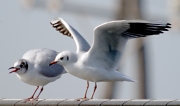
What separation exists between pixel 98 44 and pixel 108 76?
0.98ft

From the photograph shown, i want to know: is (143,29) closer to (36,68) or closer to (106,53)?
(106,53)

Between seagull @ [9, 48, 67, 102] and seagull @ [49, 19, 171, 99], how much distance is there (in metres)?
0.66

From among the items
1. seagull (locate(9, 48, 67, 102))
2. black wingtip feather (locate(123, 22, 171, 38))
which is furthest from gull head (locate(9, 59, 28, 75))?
black wingtip feather (locate(123, 22, 171, 38))

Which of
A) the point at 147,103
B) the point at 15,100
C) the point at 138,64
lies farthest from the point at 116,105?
the point at 138,64

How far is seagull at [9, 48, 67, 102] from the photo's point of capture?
7.86 m

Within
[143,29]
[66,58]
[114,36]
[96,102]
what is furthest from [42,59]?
[96,102]

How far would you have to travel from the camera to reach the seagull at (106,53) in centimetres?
708

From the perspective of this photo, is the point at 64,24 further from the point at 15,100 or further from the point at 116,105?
the point at 116,105

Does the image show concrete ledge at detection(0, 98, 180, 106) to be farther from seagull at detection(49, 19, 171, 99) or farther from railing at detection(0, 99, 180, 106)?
seagull at detection(49, 19, 171, 99)

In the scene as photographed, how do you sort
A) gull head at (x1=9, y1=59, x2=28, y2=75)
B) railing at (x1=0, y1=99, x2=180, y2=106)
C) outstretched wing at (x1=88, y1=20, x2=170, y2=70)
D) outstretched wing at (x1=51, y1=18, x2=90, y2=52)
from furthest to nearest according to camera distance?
gull head at (x1=9, y1=59, x2=28, y2=75), outstretched wing at (x1=51, y1=18, x2=90, y2=52), outstretched wing at (x1=88, y1=20, x2=170, y2=70), railing at (x1=0, y1=99, x2=180, y2=106)

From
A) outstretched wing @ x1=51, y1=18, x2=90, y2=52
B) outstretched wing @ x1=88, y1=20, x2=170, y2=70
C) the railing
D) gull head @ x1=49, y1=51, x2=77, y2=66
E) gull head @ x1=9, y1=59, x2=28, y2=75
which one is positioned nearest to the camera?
the railing

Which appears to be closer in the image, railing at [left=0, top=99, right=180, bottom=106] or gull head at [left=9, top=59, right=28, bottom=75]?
railing at [left=0, top=99, right=180, bottom=106]

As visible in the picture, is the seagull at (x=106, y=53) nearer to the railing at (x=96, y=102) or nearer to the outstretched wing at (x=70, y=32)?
the outstretched wing at (x=70, y=32)

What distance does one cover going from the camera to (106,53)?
288 inches
